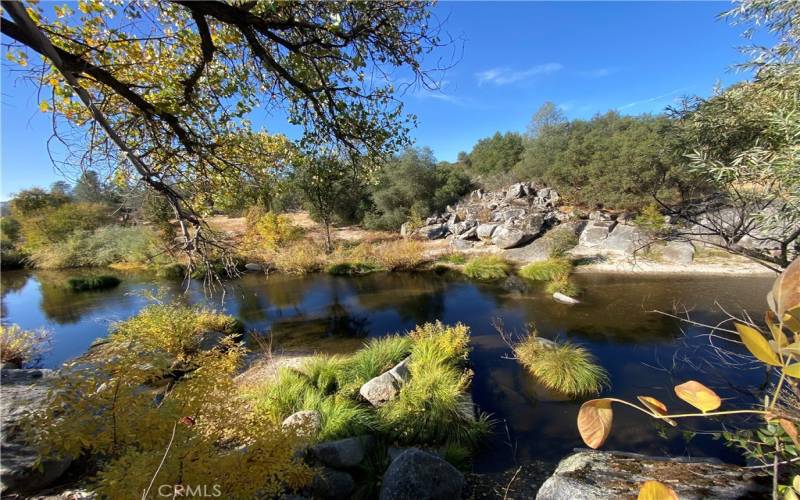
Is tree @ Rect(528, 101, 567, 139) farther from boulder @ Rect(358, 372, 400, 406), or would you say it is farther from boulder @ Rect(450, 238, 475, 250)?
boulder @ Rect(358, 372, 400, 406)

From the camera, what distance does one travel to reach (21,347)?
7.03m

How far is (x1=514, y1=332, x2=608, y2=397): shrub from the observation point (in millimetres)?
5426

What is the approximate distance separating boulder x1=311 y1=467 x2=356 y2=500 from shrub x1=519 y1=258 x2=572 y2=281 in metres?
10.4

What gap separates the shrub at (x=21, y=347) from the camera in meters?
6.64

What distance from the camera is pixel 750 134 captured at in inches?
109

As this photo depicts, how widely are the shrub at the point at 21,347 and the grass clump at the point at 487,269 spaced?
13.0 m

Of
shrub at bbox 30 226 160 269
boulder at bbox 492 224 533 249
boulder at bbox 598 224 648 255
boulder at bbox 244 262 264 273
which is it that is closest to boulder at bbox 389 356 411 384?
boulder at bbox 492 224 533 249

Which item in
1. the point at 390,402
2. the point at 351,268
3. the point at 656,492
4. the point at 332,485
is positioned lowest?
the point at 390,402

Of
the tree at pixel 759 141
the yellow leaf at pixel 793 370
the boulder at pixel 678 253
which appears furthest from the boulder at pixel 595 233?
the yellow leaf at pixel 793 370

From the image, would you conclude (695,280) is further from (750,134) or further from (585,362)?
(750,134)

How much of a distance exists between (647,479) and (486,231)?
15.8m

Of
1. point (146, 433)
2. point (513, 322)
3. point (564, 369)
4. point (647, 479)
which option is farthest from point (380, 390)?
point (513, 322)

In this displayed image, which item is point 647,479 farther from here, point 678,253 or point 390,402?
point 678,253

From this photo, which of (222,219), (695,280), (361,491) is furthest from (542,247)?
(222,219)
